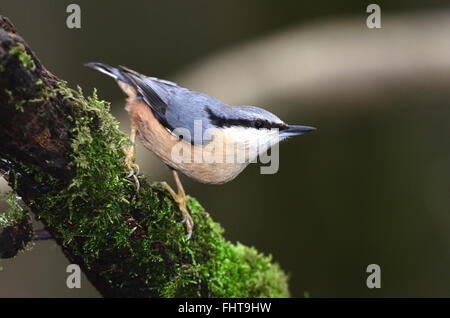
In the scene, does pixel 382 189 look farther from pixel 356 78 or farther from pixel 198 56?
pixel 198 56

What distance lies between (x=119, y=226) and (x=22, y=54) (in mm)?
668

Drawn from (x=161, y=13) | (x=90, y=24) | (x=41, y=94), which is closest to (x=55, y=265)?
(x=90, y=24)

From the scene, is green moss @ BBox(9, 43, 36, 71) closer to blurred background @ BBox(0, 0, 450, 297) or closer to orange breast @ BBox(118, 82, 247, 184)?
orange breast @ BBox(118, 82, 247, 184)

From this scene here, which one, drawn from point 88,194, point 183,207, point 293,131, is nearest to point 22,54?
point 88,194

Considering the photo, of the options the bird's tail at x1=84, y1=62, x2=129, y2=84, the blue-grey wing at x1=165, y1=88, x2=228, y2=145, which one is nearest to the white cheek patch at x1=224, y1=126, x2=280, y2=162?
the blue-grey wing at x1=165, y1=88, x2=228, y2=145

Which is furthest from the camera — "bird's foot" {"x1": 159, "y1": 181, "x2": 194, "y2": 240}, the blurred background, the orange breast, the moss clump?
the blurred background

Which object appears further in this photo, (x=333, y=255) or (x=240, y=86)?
(x=333, y=255)

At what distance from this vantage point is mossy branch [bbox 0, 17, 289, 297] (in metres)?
1.30

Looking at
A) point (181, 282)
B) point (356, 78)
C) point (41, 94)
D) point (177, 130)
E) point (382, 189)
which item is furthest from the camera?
point (382, 189)

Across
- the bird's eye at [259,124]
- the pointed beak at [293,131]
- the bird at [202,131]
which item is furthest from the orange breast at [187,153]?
the pointed beak at [293,131]

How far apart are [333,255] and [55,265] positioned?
124 inches

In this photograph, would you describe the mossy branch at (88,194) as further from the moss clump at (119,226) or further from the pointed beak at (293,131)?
the pointed beak at (293,131)

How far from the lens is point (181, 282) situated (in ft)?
6.25

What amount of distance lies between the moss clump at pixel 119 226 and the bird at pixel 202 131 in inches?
8.6
